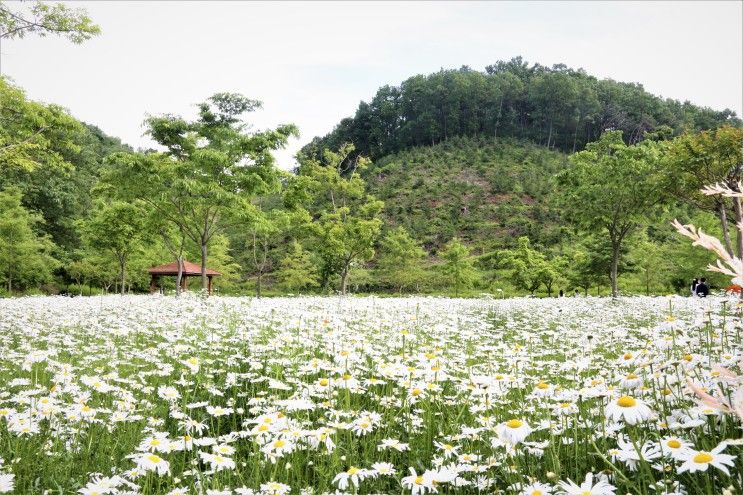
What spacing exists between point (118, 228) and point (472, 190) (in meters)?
49.6

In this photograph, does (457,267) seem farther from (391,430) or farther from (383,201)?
(391,430)

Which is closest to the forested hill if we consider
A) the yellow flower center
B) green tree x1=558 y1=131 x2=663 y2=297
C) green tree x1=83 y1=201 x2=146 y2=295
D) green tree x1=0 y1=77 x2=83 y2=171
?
green tree x1=83 y1=201 x2=146 y2=295

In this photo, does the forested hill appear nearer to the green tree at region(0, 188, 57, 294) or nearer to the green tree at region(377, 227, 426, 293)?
the green tree at region(377, 227, 426, 293)

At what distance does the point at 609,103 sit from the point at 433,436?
104m

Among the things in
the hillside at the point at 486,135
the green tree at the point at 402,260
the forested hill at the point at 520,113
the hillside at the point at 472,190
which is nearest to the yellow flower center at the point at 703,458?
the green tree at the point at 402,260

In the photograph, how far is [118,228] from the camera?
93.7ft

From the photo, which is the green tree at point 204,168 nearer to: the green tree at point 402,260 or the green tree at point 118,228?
the green tree at point 118,228

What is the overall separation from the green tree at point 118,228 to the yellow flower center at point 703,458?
26.1 meters

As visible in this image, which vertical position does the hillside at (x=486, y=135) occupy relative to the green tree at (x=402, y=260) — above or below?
above

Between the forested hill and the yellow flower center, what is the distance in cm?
8486

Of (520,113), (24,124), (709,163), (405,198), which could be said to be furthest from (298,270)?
(520,113)

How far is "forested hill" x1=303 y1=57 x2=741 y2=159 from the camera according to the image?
8912 cm

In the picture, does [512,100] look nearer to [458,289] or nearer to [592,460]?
[458,289]

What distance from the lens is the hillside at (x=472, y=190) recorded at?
57.3 meters
